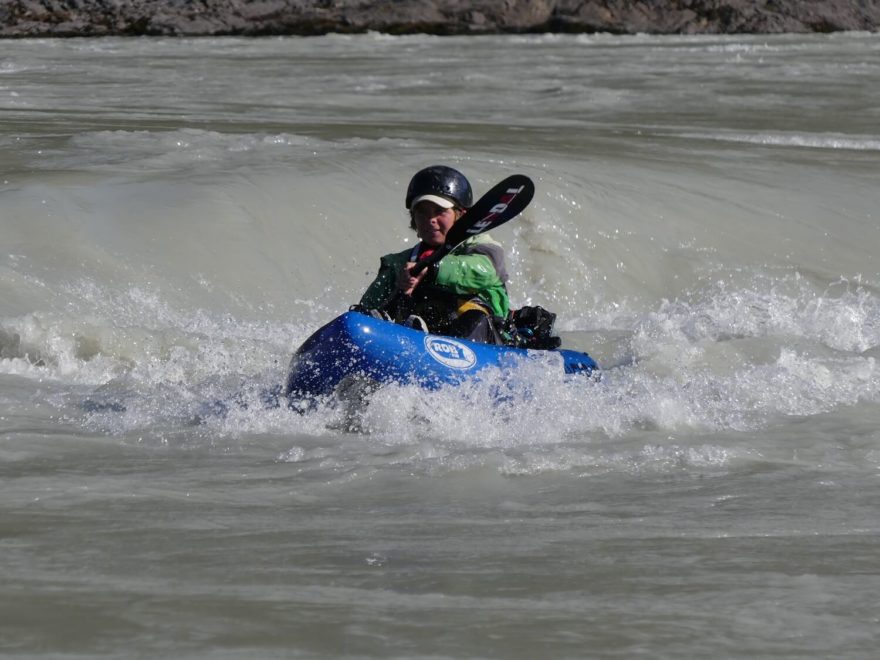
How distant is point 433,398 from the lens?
5.33m

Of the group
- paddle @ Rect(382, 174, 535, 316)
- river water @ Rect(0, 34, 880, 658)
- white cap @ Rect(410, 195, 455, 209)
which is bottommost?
river water @ Rect(0, 34, 880, 658)

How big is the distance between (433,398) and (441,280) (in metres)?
0.84

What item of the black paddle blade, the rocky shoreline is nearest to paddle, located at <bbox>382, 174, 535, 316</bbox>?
the black paddle blade

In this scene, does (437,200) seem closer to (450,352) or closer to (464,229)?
(464,229)

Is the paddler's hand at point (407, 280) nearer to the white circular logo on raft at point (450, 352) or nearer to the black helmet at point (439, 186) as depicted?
the black helmet at point (439, 186)

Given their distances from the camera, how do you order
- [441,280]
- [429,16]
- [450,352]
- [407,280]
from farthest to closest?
1. [429,16]
2. [441,280]
3. [407,280]
4. [450,352]

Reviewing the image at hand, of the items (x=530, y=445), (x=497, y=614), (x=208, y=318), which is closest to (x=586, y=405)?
(x=530, y=445)

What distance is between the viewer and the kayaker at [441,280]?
6008 mm

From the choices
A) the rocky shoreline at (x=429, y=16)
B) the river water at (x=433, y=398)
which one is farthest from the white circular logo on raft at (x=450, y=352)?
the rocky shoreline at (x=429, y=16)

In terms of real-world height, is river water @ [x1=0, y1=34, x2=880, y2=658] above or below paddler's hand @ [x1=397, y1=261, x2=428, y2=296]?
below

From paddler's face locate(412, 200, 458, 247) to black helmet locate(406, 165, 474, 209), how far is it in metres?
0.05

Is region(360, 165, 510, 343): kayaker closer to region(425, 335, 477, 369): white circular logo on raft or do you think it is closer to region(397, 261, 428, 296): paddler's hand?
region(397, 261, 428, 296): paddler's hand

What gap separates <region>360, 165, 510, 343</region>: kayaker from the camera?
601 cm

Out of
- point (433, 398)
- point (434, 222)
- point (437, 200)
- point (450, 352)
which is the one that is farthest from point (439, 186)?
point (433, 398)
